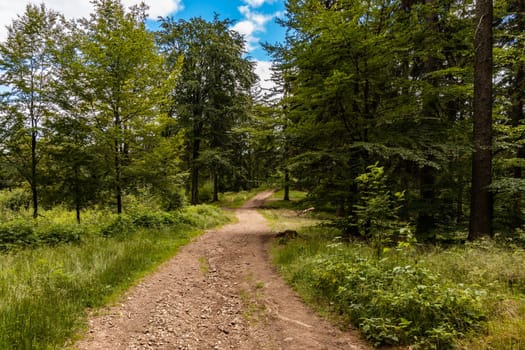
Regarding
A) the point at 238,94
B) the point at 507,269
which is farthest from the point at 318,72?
the point at 238,94

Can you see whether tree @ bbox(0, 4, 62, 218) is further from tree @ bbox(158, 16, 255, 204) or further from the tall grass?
tree @ bbox(158, 16, 255, 204)

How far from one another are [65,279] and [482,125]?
33.4ft

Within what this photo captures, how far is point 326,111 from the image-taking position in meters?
9.05

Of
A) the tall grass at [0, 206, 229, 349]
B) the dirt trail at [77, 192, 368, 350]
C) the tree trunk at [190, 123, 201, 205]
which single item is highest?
the tree trunk at [190, 123, 201, 205]

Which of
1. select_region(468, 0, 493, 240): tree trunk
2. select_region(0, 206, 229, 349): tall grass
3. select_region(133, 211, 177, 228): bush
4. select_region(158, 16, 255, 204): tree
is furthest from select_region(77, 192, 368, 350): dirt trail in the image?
select_region(158, 16, 255, 204): tree

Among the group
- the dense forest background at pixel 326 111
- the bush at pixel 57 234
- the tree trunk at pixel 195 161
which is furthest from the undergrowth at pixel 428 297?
the tree trunk at pixel 195 161

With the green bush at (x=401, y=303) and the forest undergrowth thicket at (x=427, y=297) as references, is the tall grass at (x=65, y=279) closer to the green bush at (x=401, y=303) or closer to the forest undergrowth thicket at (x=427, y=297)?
the forest undergrowth thicket at (x=427, y=297)

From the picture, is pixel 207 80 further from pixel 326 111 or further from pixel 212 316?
pixel 212 316

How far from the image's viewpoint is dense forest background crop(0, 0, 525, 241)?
7.67 m

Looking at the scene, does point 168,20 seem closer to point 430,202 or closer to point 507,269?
point 430,202

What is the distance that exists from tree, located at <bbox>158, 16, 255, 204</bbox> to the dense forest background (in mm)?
11053

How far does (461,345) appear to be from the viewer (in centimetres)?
294

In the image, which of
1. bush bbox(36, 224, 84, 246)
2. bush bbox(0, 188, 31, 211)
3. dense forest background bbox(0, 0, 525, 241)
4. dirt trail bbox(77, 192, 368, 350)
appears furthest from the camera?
bush bbox(0, 188, 31, 211)

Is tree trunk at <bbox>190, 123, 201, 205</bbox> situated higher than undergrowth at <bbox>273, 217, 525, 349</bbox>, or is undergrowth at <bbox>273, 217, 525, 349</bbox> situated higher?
tree trunk at <bbox>190, 123, 201, 205</bbox>
